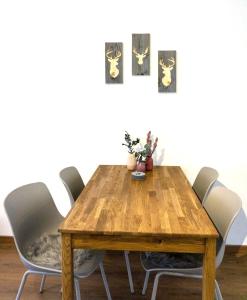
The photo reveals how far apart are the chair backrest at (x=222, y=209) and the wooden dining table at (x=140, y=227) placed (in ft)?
0.48

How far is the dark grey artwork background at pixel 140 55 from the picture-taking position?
8.33 feet

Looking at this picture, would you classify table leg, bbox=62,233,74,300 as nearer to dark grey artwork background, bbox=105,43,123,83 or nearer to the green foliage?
the green foliage

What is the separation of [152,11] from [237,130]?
1.22m

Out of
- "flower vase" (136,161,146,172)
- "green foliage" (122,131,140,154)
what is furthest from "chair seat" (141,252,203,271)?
"green foliage" (122,131,140,154)

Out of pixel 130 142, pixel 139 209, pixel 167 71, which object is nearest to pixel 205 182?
pixel 130 142

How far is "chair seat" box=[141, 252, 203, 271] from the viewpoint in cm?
165

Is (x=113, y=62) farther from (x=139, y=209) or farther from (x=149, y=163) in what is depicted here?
(x=139, y=209)

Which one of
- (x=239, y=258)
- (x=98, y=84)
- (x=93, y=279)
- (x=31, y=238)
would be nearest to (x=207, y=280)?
(x=31, y=238)

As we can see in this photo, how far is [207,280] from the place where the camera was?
4.47 feet

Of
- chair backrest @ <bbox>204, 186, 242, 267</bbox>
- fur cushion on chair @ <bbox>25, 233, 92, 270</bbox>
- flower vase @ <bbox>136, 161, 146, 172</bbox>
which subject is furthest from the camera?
flower vase @ <bbox>136, 161, 146, 172</bbox>

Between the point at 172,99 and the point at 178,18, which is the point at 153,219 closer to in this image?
the point at 172,99

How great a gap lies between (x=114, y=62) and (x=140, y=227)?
5.32ft

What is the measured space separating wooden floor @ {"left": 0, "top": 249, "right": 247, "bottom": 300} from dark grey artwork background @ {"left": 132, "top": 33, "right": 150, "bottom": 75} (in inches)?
63.6

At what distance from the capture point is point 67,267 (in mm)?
1407
